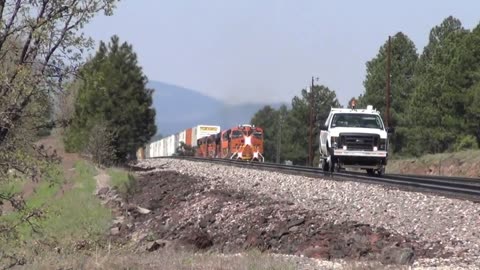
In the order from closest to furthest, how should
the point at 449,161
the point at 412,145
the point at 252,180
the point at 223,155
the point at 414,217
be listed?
the point at 414,217
the point at 252,180
the point at 449,161
the point at 223,155
the point at 412,145

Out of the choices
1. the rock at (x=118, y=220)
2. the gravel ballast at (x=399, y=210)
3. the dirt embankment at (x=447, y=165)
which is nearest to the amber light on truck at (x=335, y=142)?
the gravel ballast at (x=399, y=210)

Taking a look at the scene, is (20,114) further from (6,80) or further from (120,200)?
(120,200)

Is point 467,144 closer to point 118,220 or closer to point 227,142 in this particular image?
point 227,142

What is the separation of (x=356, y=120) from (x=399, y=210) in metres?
13.2

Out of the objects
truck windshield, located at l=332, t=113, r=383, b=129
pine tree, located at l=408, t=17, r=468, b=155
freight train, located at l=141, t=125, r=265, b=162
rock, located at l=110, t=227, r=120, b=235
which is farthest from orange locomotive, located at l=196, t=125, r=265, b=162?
rock, located at l=110, t=227, r=120, b=235

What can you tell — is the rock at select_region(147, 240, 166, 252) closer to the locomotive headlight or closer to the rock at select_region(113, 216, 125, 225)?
the rock at select_region(113, 216, 125, 225)

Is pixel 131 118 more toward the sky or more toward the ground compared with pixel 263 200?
more toward the sky

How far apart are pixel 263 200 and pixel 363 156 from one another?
8.47 metres

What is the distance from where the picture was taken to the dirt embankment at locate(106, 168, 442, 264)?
12156 millimetres

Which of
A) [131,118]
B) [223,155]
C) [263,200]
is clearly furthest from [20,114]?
[223,155]

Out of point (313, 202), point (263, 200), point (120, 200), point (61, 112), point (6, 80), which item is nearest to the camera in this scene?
point (6, 80)

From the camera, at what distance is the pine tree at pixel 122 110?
Answer: 5162 cm

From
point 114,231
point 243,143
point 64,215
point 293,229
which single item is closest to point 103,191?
point 64,215

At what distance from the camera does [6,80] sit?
28.9 ft
